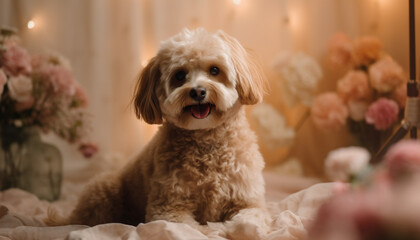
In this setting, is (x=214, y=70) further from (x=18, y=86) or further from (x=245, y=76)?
(x=18, y=86)

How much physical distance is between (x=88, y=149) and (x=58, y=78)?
651 mm

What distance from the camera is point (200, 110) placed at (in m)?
1.59

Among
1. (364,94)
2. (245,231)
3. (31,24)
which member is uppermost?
(31,24)

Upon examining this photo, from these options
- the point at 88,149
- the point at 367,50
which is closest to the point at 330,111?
the point at 367,50

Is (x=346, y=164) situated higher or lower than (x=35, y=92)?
lower

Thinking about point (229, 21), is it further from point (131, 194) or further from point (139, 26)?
point (131, 194)

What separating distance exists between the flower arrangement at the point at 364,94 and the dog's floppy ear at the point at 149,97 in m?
1.36

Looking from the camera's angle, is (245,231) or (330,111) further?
(330,111)

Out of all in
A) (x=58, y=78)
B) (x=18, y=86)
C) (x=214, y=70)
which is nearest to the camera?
(x=214, y=70)

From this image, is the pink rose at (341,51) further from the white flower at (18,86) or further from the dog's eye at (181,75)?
the white flower at (18,86)

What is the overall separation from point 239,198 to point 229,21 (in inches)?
66.7

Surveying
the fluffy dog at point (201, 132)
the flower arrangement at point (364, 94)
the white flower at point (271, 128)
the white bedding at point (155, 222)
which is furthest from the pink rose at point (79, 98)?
the flower arrangement at point (364, 94)

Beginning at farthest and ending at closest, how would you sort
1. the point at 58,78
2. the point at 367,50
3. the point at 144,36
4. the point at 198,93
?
the point at 144,36 → the point at 367,50 → the point at 58,78 → the point at 198,93

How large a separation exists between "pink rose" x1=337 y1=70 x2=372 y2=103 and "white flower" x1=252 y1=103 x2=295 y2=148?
0.46m
